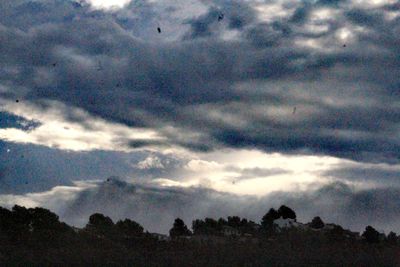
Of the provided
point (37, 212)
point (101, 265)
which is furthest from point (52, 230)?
point (101, 265)

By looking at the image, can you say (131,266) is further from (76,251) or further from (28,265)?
(28,265)

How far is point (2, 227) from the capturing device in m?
187

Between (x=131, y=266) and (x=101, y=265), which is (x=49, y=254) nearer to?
(x=101, y=265)

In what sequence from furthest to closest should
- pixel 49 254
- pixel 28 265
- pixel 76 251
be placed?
1. pixel 76 251
2. pixel 49 254
3. pixel 28 265

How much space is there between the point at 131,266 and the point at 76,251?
19542mm

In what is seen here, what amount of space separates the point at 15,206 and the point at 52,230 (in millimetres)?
15051

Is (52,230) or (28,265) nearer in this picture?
(28,265)

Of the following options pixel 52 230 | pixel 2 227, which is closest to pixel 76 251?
pixel 52 230

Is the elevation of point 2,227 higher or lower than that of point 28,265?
higher

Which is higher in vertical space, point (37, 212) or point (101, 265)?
point (37, 212)

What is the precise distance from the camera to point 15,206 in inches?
7766

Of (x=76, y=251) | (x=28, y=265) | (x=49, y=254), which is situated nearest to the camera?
(x=28, y=265)

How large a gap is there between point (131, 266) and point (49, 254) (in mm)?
30738

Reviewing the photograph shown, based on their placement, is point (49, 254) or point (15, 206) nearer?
point (49, 254)
